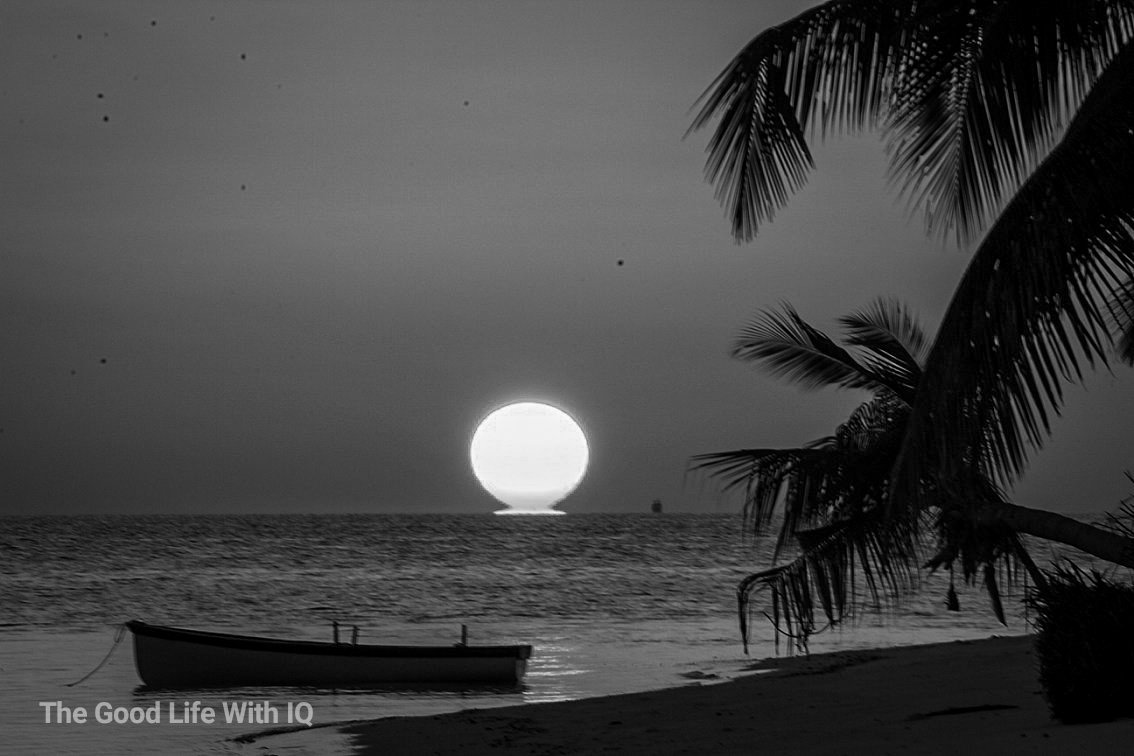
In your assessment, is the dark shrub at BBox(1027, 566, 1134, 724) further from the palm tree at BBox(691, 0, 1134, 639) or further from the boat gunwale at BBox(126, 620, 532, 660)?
the boat gunwale at BBox(126, 620, 532, 660)

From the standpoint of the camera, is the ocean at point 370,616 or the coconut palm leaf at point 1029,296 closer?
the coconut palm leaf at point 1029,296

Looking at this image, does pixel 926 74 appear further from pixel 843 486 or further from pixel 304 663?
pixel 304 663

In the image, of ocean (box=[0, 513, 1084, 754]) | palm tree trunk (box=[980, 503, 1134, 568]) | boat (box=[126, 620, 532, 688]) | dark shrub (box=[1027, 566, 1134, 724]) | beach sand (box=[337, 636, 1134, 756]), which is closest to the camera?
palm tree trunk (box=[980, 503, 1134, 568])

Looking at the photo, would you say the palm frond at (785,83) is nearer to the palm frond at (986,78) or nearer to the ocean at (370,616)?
the palm frond at (986,78)

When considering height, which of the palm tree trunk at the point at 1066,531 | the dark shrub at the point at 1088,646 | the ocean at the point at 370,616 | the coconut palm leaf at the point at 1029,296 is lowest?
the ocean at the point at 370,616

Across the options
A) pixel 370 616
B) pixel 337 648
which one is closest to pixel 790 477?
pixel 337 648

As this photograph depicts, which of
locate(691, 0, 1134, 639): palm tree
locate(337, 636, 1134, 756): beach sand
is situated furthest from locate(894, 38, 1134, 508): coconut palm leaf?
locate(337, 636, 1134, 756): beach sand

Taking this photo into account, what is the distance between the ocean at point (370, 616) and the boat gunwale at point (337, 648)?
679 mm

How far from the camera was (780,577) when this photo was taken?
1346cm

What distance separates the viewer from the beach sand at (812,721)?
390 inches

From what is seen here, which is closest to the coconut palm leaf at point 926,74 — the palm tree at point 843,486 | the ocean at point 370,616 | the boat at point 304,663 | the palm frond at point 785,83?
the palm frond at point 785,83

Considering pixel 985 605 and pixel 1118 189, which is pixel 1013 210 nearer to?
pixel 1118 189

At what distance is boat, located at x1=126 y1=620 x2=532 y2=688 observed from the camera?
898 inches

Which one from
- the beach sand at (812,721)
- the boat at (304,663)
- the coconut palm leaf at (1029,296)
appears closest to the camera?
the coconut palm leaf at (1029,296)
